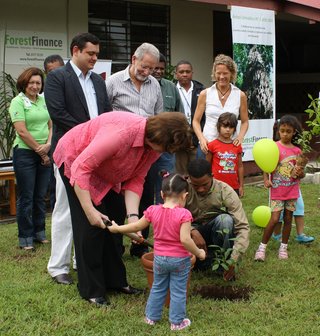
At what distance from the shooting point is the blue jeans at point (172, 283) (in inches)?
140

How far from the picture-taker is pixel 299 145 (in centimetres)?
545

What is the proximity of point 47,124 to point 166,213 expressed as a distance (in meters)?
2.82

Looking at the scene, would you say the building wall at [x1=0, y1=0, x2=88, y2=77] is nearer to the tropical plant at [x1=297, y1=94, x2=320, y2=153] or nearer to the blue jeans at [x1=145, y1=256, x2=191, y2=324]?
the tropical plant at [x1=297, y1=94, x2=320, y2=153]

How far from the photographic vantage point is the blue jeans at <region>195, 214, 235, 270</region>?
4508 millimetres

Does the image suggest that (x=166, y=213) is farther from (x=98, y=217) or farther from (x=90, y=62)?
(x=90, y=62)

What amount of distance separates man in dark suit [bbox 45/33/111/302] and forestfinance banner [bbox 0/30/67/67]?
14.4 ft

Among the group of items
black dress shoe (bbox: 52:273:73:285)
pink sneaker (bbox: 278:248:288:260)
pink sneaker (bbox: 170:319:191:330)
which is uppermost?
pink sneaker (bbox: 278:248:288:260)

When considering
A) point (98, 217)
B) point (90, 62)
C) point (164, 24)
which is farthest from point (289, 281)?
point (164, 24)

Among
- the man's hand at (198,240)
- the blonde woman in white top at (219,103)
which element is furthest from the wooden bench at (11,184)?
the man's hand at (198,240)

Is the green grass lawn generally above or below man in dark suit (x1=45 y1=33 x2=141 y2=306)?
below

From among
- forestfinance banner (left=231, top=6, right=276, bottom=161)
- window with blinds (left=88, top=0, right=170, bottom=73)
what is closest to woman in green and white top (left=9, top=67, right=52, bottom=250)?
window with blinds (left=88, top=0, right=170, bottom=73)

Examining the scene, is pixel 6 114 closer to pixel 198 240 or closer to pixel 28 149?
pixel 28 149

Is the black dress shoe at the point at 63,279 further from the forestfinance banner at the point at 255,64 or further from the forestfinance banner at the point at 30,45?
the forestfinance banner at the point at 255,64

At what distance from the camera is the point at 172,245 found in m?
3.54
